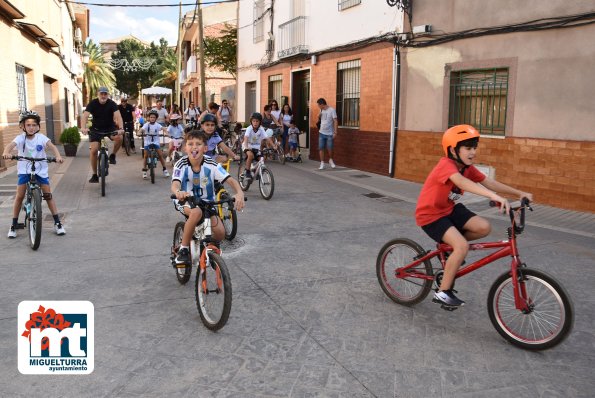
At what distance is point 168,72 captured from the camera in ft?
195

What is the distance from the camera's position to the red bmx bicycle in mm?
3623

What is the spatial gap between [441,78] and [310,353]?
29.3ft

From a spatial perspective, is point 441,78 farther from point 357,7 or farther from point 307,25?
point 307,25

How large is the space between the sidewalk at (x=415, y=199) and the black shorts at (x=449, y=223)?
4.04m

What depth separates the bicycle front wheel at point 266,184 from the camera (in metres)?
9.70

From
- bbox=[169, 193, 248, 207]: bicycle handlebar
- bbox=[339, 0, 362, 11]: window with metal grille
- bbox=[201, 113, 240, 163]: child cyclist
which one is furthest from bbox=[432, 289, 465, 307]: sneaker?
bbox=[339, 0, 362, 11]: window with metal grille

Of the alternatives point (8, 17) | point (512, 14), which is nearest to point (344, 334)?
point (512, 14)

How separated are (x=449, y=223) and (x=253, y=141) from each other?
6.56m

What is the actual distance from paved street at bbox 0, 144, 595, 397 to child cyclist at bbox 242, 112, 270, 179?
221cm

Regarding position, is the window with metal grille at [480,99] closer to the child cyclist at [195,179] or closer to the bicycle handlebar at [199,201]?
the child cyclist at [195,179]

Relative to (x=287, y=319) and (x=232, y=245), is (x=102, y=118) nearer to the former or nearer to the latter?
(x=232, y=245)

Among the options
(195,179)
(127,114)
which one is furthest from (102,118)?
(127,114)

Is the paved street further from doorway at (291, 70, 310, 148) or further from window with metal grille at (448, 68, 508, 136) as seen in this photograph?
doorway at (291, 70, 310, 148)

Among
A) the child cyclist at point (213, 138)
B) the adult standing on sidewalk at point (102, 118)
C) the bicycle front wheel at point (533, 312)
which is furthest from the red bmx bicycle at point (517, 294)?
the adult standing on sidewalk at point (102, 118)
